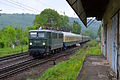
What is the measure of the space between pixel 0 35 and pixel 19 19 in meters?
154

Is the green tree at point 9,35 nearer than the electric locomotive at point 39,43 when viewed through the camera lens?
No

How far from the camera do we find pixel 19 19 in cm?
19188

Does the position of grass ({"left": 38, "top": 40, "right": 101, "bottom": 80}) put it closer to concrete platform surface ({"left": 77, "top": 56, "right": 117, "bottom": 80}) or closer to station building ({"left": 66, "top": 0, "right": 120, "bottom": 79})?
concrete platform surface ({"left": 77, "top": 56, "right": 117, "bottom": 80})

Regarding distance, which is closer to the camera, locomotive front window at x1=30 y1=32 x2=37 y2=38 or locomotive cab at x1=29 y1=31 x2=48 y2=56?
locomotive cab at x1=29 y1=31 x2=48 y2=56

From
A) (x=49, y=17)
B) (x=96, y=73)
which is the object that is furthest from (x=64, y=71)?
(x=49, y=17)

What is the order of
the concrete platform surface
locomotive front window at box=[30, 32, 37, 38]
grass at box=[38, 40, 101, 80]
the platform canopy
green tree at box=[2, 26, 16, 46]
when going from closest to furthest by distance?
the platform canopy
the concrete platform surface
grass at box=[38, 40, 101, 80]
locomotive front window at box=[30, 32, 37, 38]
green tree at box=[2, 26, 16, 46]

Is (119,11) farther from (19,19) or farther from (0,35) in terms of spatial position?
(19,19)

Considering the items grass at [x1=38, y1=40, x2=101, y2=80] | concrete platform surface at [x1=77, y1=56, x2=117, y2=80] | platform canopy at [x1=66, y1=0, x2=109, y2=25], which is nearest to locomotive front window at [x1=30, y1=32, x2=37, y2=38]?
grass at [x1=38, y1=40, x2=101, y2=80]

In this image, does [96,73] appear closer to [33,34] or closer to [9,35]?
[33,34]

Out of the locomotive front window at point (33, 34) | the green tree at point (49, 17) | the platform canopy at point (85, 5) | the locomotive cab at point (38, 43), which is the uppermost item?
the green tree at point (49, 17)

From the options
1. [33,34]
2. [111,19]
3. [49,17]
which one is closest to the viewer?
[111,19]

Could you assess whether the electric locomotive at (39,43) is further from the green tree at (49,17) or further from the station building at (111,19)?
the green tree at (49,17)

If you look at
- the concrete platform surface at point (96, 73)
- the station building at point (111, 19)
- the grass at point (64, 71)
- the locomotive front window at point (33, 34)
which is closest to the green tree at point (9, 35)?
the locomotive front window at point (33, 34)

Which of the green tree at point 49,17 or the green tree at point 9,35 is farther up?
the green tree at point 49,17
